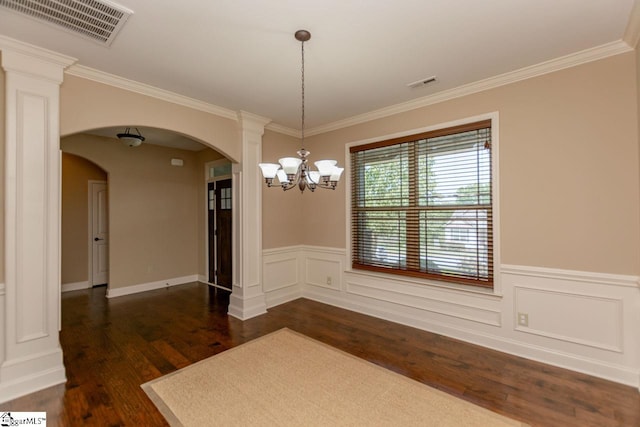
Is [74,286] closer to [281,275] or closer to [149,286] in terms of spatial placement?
[149,286]

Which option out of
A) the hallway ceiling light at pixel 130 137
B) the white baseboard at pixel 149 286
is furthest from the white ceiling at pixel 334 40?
the white baseboard at pixel 149 286

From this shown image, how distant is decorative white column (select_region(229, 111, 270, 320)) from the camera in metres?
4.23

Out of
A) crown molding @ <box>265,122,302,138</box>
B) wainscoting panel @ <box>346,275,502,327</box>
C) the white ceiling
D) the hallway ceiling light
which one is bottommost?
wainscoting panel @ <box>346,275,502,327</box>

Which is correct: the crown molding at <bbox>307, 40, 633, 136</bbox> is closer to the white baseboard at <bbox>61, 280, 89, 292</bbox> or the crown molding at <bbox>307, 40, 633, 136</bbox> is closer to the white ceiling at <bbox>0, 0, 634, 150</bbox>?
the white ceiling at <bbox>0, 0, 634, 150</bbox>

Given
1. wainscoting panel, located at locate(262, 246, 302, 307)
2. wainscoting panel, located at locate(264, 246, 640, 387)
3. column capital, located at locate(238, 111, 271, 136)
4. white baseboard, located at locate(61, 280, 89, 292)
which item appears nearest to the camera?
wainscoting panel, located at locate(264, 246, 640, 387)

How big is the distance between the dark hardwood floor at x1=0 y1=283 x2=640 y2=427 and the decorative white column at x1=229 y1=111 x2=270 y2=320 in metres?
0.26

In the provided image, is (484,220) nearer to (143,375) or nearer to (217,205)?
(143,375)

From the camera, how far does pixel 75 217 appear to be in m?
5.74

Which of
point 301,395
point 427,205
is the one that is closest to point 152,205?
point 301,395

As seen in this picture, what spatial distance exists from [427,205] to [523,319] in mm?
1527

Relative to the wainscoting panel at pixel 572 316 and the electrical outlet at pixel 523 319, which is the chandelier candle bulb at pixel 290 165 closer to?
the wainscoting panel at pixel 572 316

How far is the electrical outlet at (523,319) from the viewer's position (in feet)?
9.86

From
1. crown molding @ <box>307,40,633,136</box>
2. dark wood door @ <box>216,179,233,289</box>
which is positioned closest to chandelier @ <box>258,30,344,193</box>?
crown molding @ <box>307,40,633,136</box>

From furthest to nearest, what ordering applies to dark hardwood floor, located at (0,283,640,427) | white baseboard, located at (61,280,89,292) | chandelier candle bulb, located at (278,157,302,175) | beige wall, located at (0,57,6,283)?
1. white baseboard, located at (61,280,89,292)
2. beige wall, located at (0,57,6,283)
3. chandelier candle bulb, located at (278,157,302,175)
4. dark hardwood floor, located at (0,283,640,427)
